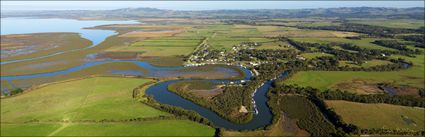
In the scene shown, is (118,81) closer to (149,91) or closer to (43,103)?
(149,91)

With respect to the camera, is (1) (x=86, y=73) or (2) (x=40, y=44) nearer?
(1) (x=86, y=73)

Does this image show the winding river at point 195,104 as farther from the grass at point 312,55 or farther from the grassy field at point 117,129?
the grass at point 312,55

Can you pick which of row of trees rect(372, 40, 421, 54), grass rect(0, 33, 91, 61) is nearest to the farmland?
row of trees rect(372, 40, 421, 54)

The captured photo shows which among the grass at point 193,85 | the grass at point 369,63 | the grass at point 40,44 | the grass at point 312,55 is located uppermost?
the grass at point 40,44

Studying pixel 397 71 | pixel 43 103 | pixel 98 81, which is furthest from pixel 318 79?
pixel 43 103

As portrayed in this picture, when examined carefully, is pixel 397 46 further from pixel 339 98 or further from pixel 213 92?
pixel 213 92

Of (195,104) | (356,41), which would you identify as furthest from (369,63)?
(195,104)

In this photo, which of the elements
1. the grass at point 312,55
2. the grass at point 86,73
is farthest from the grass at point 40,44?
the grass at point 312,55
